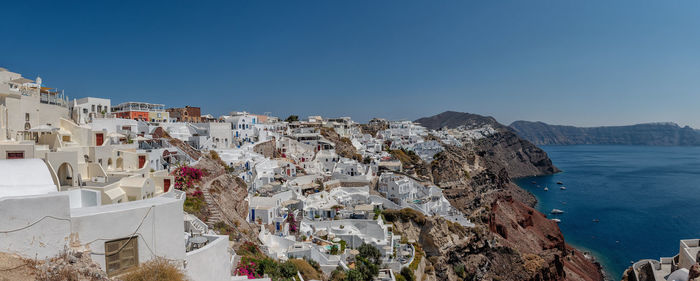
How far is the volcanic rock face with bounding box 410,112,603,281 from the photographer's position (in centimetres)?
2903

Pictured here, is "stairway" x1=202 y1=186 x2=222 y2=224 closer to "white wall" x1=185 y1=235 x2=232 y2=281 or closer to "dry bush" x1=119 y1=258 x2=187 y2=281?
"white wall" x1=185 y1=235 x2=232 y2=281

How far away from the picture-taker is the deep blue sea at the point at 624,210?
139 feet

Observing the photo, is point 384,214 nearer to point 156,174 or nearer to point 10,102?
point 156,174

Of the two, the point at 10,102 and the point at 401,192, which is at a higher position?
the point at 10,102

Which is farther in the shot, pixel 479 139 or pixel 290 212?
pixel 479 139

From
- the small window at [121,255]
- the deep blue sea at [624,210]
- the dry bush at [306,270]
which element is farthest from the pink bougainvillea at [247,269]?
the deep blue sea at [624,210]

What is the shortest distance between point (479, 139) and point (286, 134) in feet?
245

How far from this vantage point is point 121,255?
20.5 ft

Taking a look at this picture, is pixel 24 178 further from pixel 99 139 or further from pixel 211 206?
pixel 211 206

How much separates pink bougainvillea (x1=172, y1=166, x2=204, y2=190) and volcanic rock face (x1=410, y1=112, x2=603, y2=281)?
1552 centimetres

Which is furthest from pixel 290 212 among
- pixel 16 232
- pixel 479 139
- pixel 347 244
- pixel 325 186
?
pixel 479 139

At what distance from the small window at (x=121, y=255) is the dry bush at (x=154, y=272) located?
0.44ft

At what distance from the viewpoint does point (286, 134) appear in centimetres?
5047

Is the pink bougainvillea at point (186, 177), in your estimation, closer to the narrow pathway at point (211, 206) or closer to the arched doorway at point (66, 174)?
the narrow pathway at point (211, 206)
